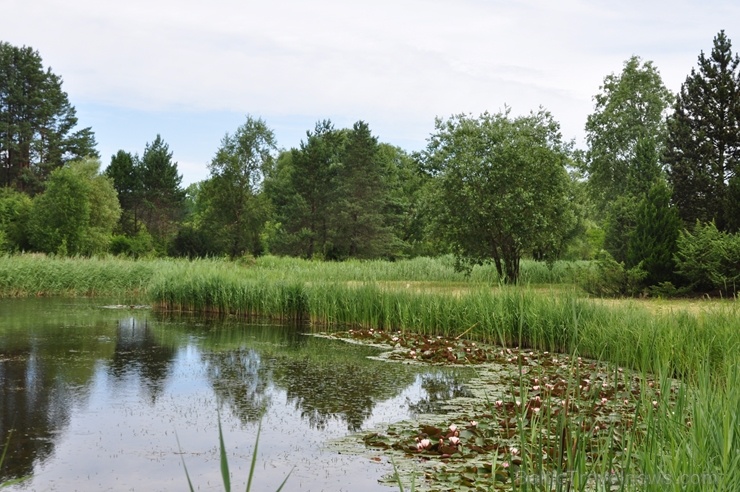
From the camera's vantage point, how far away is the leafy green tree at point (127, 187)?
5069 centimetres

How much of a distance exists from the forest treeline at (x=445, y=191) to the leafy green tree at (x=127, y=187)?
115mm

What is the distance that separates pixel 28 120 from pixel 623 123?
36716mm

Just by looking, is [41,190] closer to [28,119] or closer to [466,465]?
[28,119]

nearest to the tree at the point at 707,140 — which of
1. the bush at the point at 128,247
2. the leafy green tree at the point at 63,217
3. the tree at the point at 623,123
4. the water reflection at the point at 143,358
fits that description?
the tree at the point at 623,123

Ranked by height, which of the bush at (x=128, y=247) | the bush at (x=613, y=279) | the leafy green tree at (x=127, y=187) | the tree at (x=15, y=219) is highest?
the leafy green tree at (x=127, y=187)

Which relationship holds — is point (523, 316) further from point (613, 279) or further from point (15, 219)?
point (15, 219)

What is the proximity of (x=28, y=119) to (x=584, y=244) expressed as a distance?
3653 cm

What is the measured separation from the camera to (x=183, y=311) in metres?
17.9

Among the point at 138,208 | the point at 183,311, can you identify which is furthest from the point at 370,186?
the point at 183,311

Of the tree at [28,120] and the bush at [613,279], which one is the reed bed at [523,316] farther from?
the tree at [28,120]

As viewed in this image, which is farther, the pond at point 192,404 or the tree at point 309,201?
the tree at point 309,201

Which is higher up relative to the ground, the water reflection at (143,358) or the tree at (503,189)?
the tree at (503,189)

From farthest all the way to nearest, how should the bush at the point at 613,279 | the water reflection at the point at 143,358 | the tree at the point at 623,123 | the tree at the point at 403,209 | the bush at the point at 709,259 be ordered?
1. the tree at the point at 403,209
2. the tree at the point at 623,123
3. the bush at the point at 613,279
4. the bush at the point at 709,259
5. the water reflection at the point at 143,358

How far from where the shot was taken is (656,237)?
1912cm
